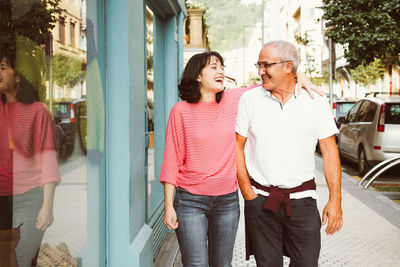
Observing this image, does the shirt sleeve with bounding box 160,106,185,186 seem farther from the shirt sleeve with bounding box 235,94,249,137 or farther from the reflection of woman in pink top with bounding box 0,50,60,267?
the reflection of woman in pink top with bounding box 0,50,60,267

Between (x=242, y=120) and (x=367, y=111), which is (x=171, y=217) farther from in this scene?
(x=367, y=111)

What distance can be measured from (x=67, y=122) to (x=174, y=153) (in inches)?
28.2

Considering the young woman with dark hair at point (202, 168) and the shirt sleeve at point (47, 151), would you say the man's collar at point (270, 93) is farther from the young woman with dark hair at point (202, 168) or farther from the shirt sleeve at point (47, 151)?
the shirt sleeve at point (47, 151)

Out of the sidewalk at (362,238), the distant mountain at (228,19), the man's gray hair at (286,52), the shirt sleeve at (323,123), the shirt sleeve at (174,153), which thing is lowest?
the sidewalk at (362,238)

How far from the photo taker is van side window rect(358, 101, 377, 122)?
1264cm

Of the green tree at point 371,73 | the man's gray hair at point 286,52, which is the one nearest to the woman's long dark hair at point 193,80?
the man's gray hair at point 286,52

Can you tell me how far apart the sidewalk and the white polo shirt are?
2333 millimetres

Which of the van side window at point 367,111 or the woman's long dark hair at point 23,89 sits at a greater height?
the woman's long dark hair at point 23,89

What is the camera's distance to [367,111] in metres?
13.2

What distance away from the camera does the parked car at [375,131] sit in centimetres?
1188

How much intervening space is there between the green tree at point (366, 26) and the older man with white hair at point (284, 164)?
1046 centimetres

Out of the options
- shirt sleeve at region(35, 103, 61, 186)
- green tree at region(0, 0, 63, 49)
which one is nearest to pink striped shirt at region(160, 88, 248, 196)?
shirt sleeve at region(35, 103, 61, 186)

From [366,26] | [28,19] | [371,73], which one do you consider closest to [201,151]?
[28,19]

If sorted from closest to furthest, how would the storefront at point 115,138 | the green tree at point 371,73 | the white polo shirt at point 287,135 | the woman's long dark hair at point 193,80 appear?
the white polo shirt at point 287,135, the woman's long dark hair at point 193,80, the storefront at point 115,138, the green tree at point 371,73
